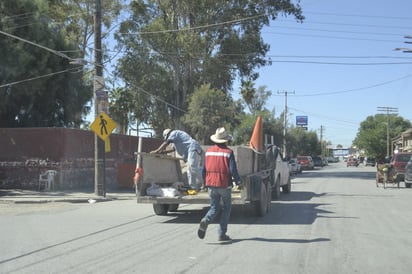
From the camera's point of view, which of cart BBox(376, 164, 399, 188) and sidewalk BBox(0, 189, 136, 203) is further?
cart BBox(376, 164, 399, 188)

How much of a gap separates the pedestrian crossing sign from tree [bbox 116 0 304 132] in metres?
16.0

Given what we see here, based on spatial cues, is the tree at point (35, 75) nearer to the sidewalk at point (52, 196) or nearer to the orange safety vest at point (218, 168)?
the sidewalk at point (52, 196)

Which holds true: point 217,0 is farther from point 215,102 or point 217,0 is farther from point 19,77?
point 19,77

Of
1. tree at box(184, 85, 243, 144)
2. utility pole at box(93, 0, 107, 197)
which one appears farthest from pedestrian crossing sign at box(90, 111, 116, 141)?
tree at box(184, 85, 243, 144)

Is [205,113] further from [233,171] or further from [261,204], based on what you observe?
[233,171]

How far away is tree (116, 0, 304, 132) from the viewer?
3547 centimetres

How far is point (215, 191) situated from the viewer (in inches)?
365

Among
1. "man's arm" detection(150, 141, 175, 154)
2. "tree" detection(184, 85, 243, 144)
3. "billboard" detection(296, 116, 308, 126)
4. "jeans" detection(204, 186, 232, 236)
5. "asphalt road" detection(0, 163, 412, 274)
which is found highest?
"billboard" detection(296, 116, 308, 126)

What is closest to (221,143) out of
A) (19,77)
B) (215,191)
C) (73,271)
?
(215,191)

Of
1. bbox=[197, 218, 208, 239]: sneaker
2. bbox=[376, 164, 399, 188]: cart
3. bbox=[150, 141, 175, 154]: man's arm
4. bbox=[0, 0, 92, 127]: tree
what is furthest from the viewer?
bbox=[376, 164, 399, 188]: cart

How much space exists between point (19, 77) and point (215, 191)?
18.0 m

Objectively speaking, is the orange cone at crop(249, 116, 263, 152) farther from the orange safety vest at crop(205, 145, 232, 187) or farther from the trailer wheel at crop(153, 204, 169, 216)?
the orange safety vest at crop(205, 145, 232, 187)

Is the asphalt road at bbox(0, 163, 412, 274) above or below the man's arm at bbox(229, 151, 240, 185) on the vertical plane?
below

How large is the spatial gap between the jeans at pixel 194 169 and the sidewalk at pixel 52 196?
6809 mm
